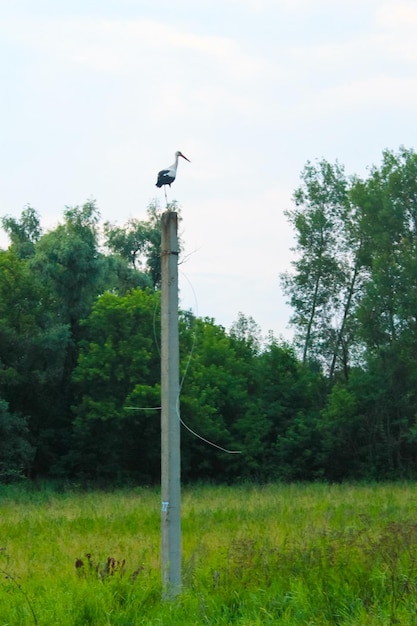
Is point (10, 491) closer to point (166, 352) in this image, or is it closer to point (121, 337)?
point (121, 337)

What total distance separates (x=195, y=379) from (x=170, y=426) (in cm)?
3006

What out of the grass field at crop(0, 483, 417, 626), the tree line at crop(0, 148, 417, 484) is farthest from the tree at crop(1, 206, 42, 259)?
the grass field at crop(0, 483, 417, 626)

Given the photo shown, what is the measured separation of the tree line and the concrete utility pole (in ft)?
81.8

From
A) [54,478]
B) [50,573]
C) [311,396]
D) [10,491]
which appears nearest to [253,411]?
[311,396]

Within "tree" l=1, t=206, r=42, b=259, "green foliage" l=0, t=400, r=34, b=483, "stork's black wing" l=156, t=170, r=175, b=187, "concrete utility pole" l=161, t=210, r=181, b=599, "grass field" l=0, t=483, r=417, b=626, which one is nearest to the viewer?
"grass field" l=0, t=483, r=417, b=626

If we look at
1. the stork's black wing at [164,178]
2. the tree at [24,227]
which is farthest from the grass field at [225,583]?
the tree at [24,227]

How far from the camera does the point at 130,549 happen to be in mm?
12305

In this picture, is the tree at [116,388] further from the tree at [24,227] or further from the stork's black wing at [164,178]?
the stork's black wing at [164,178]

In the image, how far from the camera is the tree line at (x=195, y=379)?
117 feet

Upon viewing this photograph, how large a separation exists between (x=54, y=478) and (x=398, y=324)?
1654 centimetres

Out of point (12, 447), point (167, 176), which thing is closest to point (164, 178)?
point (167, 176)

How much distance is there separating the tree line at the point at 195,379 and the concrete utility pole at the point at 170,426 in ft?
81.8

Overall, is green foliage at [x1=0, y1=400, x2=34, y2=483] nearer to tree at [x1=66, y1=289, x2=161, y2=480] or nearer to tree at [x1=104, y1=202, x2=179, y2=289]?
tree at [x1=66, y1=289, x2=161, y2=480]

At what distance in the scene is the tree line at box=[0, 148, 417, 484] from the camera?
35594mm
